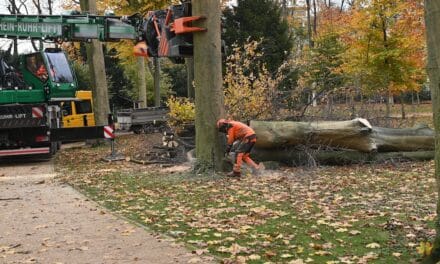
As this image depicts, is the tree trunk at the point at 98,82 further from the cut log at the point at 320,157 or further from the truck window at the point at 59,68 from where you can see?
the cut log at the point at 320,157

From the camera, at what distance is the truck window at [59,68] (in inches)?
784

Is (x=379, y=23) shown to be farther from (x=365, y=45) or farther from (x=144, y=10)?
(x=144, y=10)

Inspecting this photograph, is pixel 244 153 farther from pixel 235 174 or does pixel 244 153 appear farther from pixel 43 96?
pixel 43 96

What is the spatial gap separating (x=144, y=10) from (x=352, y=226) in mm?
19171

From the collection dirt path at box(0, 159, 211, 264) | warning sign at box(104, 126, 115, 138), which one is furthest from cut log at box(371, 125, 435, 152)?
warning sign at box(104, 126, 115, 138)

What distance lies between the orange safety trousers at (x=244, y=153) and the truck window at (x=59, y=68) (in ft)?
33.1

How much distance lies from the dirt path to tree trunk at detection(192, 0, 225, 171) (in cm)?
292

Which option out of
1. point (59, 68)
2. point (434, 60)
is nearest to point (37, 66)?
point (59, 68)

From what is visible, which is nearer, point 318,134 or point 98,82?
point 318,134

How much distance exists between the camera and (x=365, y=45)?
1080 inches

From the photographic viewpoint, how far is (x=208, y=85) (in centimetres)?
1185

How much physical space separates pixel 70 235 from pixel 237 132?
5531mm

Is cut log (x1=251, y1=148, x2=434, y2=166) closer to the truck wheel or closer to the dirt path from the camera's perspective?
the dirt path

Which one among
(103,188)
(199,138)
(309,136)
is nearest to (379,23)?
(309,136)
